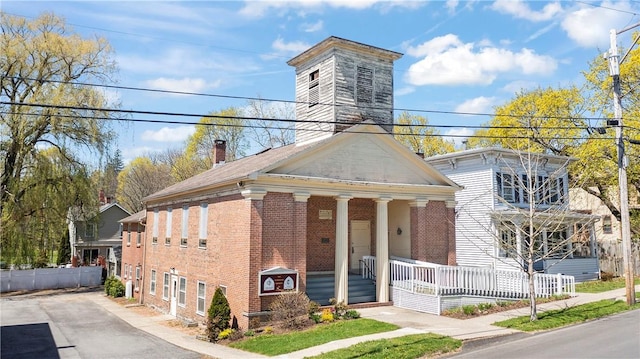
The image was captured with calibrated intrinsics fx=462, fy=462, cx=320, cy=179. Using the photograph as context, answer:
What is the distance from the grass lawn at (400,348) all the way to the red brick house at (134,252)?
20.8m

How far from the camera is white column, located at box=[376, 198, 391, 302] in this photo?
761 inches

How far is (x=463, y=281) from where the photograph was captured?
18047 millimetres

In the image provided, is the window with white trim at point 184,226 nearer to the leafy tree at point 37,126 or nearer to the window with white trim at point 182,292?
the window with white trim at point 182,292

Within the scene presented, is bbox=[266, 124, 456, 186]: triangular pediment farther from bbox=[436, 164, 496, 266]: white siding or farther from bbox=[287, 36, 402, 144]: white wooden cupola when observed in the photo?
bbox=[436, 164, 496, 266]: white siding

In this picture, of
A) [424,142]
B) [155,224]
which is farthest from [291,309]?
[424,142]

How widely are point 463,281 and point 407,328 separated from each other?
4.38m

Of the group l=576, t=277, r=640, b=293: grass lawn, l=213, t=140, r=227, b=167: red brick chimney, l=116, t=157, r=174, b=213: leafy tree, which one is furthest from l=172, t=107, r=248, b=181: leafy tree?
l=576, t=277, r=640, b=293: grass lawn

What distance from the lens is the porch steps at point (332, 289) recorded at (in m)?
18.4

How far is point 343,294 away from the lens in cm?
1808

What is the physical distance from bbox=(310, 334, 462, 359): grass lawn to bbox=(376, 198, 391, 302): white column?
19.9 ft

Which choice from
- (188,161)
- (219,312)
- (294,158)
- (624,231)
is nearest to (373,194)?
(294,158)

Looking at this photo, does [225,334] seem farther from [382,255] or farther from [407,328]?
[382,255]

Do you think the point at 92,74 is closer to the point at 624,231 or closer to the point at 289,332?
the point at 289,332

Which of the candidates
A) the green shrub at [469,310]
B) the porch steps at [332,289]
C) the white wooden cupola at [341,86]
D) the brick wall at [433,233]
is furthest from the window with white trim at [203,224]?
the green shrub at [469,310]
